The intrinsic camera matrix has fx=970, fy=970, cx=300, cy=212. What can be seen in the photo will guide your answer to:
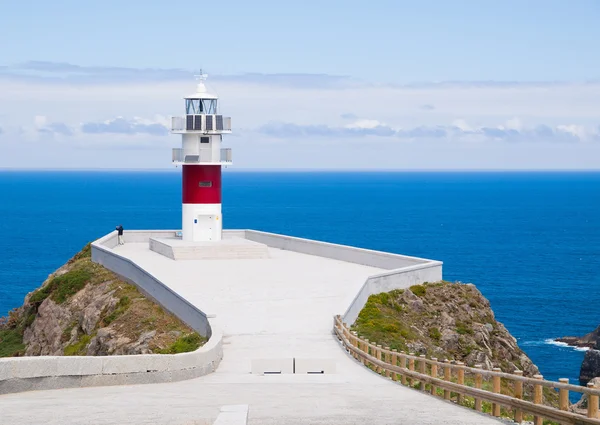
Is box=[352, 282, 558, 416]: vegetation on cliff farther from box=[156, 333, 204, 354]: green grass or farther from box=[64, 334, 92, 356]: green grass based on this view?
box=[64, 334, 92, 356]: green grass

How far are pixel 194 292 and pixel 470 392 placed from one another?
54.3 feet

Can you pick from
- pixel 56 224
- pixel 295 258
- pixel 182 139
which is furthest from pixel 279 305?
pixel 56 224

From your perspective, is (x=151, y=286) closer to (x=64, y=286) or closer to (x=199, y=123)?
(x=64, y=286)

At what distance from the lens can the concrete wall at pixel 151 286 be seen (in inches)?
1001

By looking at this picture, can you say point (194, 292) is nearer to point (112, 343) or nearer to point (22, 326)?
point (112, 343)

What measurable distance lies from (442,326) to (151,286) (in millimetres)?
9490

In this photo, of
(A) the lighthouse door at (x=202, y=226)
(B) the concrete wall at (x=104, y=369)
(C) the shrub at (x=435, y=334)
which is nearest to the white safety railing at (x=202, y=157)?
(A) the lighthouse door at (x=202, y=226)

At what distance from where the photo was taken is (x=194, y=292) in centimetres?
3012

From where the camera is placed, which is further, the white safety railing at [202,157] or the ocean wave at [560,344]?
the ocean wave at [560,344]

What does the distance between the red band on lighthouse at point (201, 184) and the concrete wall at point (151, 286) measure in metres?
4.61

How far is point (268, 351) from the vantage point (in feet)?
72.3

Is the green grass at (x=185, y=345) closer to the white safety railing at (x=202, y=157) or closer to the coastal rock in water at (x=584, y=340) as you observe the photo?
the white safety railing at (x=202, y=157)

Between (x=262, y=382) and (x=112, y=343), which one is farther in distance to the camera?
(x=112, y=343)

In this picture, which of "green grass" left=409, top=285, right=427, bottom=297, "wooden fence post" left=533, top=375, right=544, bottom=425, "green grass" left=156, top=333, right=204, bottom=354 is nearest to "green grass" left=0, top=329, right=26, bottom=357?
"green grass" left=156, top=333, right=204, bottom=354
